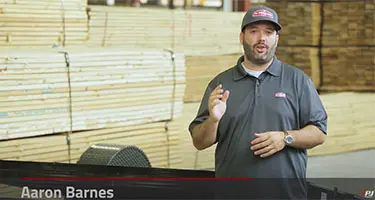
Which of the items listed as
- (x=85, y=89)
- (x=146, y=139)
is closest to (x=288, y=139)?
(x=85, y=89)

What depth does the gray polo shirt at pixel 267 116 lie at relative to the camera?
353cm

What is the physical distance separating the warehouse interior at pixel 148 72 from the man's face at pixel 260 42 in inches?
114

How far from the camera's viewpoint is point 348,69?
9.36 meters

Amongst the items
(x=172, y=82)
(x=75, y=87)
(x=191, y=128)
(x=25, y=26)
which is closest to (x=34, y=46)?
(x=25, y=26)

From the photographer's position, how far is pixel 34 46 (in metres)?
6.62

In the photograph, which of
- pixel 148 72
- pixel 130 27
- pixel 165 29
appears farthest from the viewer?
pixel 165 29

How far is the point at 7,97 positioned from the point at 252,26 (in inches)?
118

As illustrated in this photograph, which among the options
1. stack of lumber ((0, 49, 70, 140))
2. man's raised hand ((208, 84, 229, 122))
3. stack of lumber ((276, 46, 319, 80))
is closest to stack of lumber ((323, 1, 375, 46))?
stack of lumber ((276, 46, 319, 80))

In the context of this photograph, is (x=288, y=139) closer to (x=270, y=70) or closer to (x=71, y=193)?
(x=270, y=70)

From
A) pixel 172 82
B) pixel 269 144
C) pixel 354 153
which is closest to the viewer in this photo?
pixel 269 144

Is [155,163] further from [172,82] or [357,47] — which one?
[357,47]

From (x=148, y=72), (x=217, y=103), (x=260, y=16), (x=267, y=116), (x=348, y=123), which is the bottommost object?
(x=348, y=123)

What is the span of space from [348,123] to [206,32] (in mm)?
2320

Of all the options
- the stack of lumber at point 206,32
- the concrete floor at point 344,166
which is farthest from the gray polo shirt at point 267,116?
the concrete floor at point 344,166
